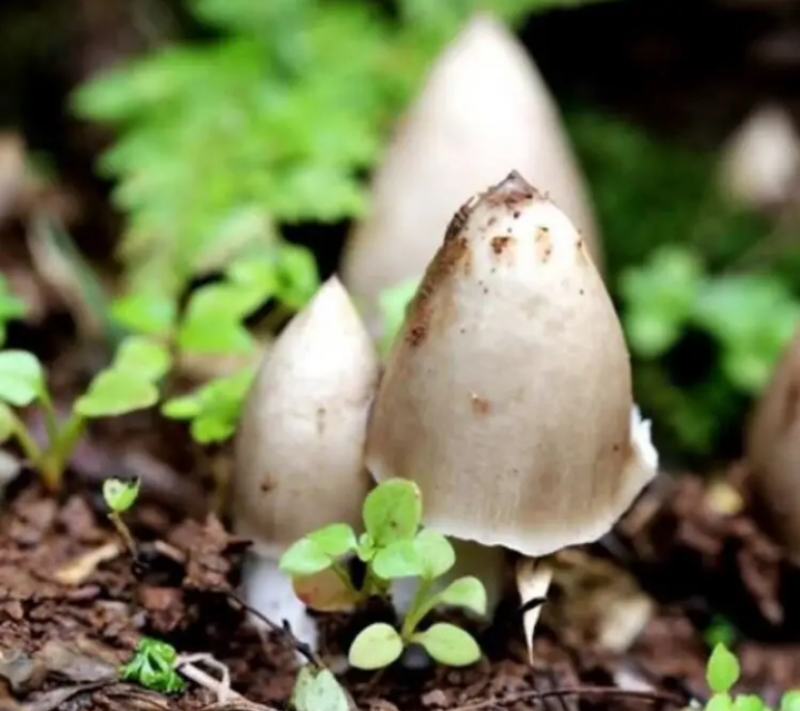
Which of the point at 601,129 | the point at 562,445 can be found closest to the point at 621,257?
the point at 601,129

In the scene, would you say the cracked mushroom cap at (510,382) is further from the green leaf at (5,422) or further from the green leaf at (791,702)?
the green leaf at (5,422)

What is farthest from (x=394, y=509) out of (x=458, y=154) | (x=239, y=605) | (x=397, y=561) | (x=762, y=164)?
(x=762, y=164)

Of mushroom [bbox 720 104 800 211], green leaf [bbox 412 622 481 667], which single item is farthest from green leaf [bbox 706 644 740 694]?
mushroom [bbox 720 104 800 211]

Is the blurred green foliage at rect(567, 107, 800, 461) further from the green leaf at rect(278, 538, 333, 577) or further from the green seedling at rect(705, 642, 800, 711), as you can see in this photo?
the green leaf at rect(278, 538, 333, 577)

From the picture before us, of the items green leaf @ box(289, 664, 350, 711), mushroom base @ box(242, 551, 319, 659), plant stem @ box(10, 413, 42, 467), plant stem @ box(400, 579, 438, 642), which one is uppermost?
plant stem @ box(10, 413, 42, 467)

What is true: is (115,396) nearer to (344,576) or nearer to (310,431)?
(310,431)
